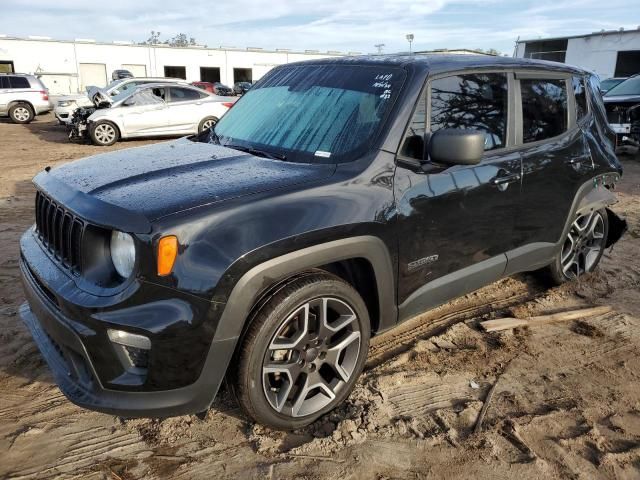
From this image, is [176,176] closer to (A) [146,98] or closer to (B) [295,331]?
(B) [295,331]

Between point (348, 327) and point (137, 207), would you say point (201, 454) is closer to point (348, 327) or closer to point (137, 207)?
point (348, 327)

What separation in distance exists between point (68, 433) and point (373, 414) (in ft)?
5.23

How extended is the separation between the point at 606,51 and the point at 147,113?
100ft

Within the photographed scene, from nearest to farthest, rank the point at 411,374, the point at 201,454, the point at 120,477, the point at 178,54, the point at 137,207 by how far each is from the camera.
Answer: the point at 137,207 → the point at 120,477 → the point at 201,454 → the point at 411,374 → the point at 178,54

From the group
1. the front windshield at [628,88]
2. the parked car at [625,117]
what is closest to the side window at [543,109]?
the parked car at [625,117]

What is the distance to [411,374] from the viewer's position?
10.5 ft

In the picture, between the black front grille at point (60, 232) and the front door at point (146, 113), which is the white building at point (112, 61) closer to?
the front door at point (146, 113)

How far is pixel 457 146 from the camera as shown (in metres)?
2.68

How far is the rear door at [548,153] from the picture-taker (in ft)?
11.7

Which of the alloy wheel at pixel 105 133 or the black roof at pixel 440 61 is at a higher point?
the black roof at pixel 440 61

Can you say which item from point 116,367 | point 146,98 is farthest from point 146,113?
point 116,367

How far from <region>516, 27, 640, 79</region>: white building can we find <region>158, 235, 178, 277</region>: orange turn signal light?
110 ft

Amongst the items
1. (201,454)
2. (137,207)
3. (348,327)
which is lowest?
(201,454)

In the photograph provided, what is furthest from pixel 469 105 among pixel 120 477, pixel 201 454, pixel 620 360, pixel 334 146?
pixel 120 477
